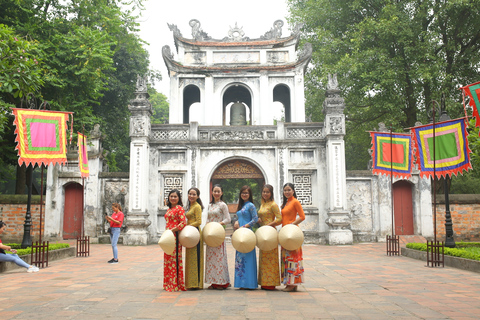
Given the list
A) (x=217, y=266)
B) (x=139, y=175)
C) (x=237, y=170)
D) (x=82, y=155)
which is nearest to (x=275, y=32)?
(x=237, y=170)

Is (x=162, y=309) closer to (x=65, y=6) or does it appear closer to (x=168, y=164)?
(x=168, y=164)

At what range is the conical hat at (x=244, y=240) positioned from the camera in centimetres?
615

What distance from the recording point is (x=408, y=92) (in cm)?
2062

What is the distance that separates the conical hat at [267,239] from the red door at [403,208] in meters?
10.8

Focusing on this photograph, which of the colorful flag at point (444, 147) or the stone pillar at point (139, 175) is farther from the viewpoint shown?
the stone pillar at point (139, 175)

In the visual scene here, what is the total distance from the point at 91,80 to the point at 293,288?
13181mm

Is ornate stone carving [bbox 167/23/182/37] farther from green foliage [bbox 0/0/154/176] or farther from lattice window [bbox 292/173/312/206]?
lattice window [bbox 292/173/312/206]

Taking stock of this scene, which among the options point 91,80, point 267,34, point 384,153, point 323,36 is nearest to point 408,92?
point 323,36

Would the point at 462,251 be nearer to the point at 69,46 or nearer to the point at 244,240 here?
the point at 244,240

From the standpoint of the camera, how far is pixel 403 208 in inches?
619

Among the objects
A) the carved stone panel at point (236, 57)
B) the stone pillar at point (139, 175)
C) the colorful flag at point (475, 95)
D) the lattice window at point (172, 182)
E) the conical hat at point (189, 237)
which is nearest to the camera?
the conical hat at point (189, 237)

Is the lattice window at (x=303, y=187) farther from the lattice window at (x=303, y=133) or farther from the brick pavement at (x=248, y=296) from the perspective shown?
the brick pavement at (x=248, y=296)

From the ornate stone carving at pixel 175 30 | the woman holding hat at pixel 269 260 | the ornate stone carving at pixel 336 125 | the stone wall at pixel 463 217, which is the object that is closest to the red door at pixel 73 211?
the ornate stone carving at pixel 175 30

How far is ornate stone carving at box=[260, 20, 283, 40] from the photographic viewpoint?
1874cm
